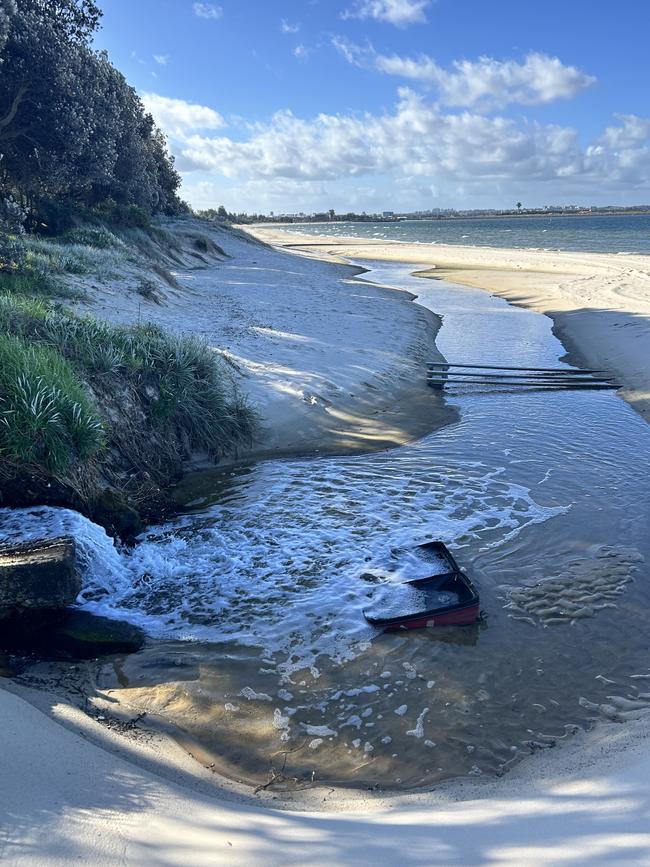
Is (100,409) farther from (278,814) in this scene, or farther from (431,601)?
(278,814)

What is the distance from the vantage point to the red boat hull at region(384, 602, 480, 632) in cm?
512

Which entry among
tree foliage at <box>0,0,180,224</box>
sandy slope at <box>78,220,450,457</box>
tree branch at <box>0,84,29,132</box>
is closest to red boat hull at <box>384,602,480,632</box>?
sandy slope at <box>78,220,450,457</box>

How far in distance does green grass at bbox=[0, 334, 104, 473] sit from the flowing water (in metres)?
0.65

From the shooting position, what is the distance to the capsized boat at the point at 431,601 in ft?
16.8

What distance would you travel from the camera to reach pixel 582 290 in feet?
89.6

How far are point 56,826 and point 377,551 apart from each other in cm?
418

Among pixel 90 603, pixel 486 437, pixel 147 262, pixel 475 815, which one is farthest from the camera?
pixel 147 262

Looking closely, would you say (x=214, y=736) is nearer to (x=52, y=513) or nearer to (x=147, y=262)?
(x=52, y=513)

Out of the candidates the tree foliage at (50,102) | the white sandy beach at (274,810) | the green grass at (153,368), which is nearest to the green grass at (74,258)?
the tree foliage at (50,102)

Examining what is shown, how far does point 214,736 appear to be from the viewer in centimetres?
400

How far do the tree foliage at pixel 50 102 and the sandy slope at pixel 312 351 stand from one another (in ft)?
15.4

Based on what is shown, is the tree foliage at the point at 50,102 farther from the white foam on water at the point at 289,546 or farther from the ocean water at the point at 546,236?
the ocean water at the point at 546,236

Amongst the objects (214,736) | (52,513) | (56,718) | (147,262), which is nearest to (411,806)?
(214,736)

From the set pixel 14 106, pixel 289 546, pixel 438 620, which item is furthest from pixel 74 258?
pixel 438 620
